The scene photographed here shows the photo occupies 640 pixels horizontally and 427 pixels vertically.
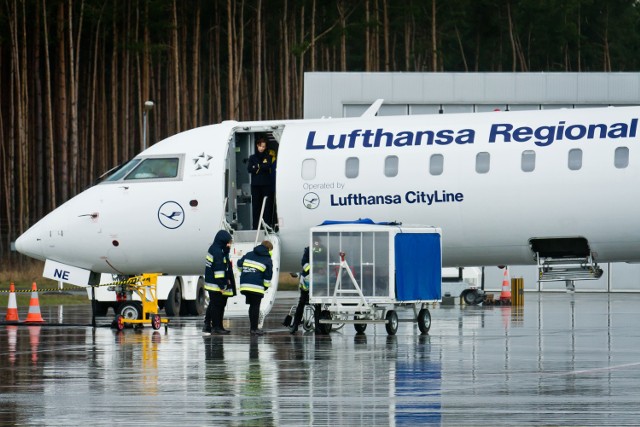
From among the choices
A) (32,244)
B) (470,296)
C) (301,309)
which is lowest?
(470,296)

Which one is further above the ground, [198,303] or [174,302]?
[174,302]

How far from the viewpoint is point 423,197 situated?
2392 centimetres

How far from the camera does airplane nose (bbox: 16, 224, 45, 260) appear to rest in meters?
25.3

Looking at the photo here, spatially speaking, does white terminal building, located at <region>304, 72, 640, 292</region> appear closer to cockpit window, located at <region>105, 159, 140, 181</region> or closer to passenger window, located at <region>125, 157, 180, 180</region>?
cockpit window, located at <region>105, 159, 140, 181</region>

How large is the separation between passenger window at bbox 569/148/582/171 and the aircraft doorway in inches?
222

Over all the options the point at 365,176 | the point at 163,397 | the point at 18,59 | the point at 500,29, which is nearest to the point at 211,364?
the point at 163,397

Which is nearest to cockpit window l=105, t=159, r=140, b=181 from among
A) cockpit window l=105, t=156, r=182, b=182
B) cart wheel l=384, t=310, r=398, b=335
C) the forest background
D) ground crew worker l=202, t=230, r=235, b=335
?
cockpit window l=105, t=156, r=182, b=182

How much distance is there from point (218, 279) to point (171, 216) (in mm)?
1889

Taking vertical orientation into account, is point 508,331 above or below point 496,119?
below

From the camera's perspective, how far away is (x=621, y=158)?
2303 centimetres

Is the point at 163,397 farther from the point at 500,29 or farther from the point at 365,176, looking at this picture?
the point at 500,29

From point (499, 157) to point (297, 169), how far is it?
12.3ft

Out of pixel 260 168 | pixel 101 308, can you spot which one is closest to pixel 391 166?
pixel 260 168

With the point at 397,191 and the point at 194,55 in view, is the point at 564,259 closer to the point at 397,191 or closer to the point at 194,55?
the point at 397,191
